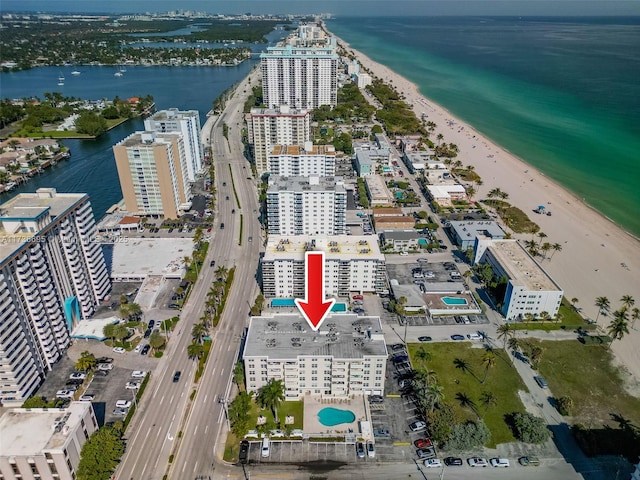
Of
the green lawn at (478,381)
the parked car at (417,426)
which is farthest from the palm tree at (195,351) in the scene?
the green lawn at (478,381)

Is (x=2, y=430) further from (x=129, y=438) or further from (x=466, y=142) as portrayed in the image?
(x=466, y=142)

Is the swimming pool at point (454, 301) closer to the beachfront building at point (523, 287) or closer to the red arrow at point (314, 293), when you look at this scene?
the beachfront building at point (523, 287)

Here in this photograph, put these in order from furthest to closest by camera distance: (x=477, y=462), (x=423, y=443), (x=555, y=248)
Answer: (x=555, y=248)
(x=423, y=443)
(x=477, y=462)

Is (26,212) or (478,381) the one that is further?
(478,381)

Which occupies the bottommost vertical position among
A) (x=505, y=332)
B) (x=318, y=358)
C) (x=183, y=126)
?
(x=505, y=332)

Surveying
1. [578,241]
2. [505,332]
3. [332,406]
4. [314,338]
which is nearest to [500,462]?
[332,406]

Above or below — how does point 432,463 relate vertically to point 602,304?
below

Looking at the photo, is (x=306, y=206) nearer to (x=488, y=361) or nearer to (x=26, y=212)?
(x=488, y=361)
